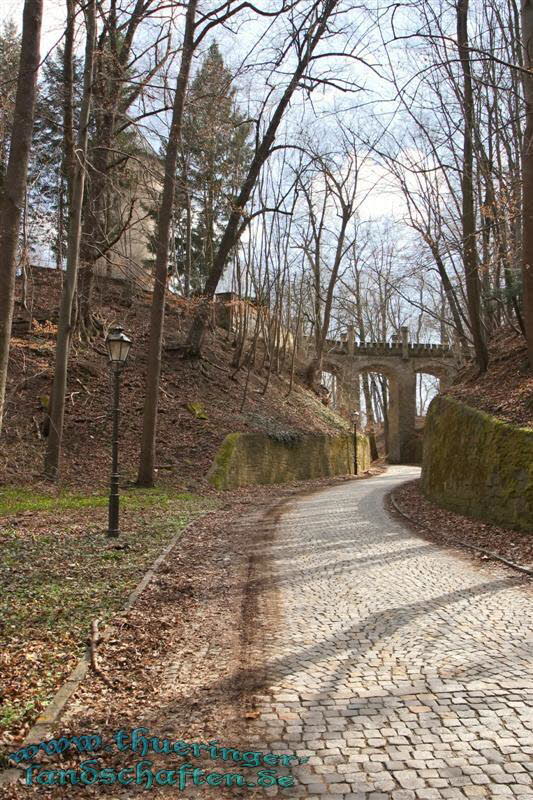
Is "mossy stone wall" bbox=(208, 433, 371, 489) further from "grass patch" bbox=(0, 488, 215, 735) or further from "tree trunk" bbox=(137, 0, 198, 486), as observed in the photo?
"grass patch" bbox=(0, 488, 215, 735)

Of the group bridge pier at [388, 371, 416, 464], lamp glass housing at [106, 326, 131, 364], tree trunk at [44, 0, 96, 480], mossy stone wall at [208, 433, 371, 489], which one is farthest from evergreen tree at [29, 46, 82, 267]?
bridge pier at [388, 371, 416, 464]

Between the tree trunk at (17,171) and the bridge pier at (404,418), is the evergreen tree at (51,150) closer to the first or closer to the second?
the tree trunk at (17,171)

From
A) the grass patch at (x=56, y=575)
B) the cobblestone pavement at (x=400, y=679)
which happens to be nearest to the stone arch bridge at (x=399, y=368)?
the grass patch at (x=56, y=575)

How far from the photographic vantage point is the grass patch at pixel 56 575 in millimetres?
3867

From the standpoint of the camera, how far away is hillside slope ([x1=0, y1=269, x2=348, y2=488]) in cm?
1502

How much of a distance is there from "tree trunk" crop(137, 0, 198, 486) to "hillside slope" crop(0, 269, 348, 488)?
3.30ft

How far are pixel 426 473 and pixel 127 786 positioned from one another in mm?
13140

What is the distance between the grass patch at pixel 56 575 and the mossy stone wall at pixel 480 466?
207 inches

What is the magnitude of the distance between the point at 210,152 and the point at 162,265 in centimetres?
750

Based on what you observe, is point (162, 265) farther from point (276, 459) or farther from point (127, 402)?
point (276, 459)

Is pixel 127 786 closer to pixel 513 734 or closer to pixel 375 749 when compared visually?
pixel 375 749

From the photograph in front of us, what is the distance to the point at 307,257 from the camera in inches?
1190

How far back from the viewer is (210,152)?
20.2m

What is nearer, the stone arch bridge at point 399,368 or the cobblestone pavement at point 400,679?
the cobblestone pavement at point 400,679
